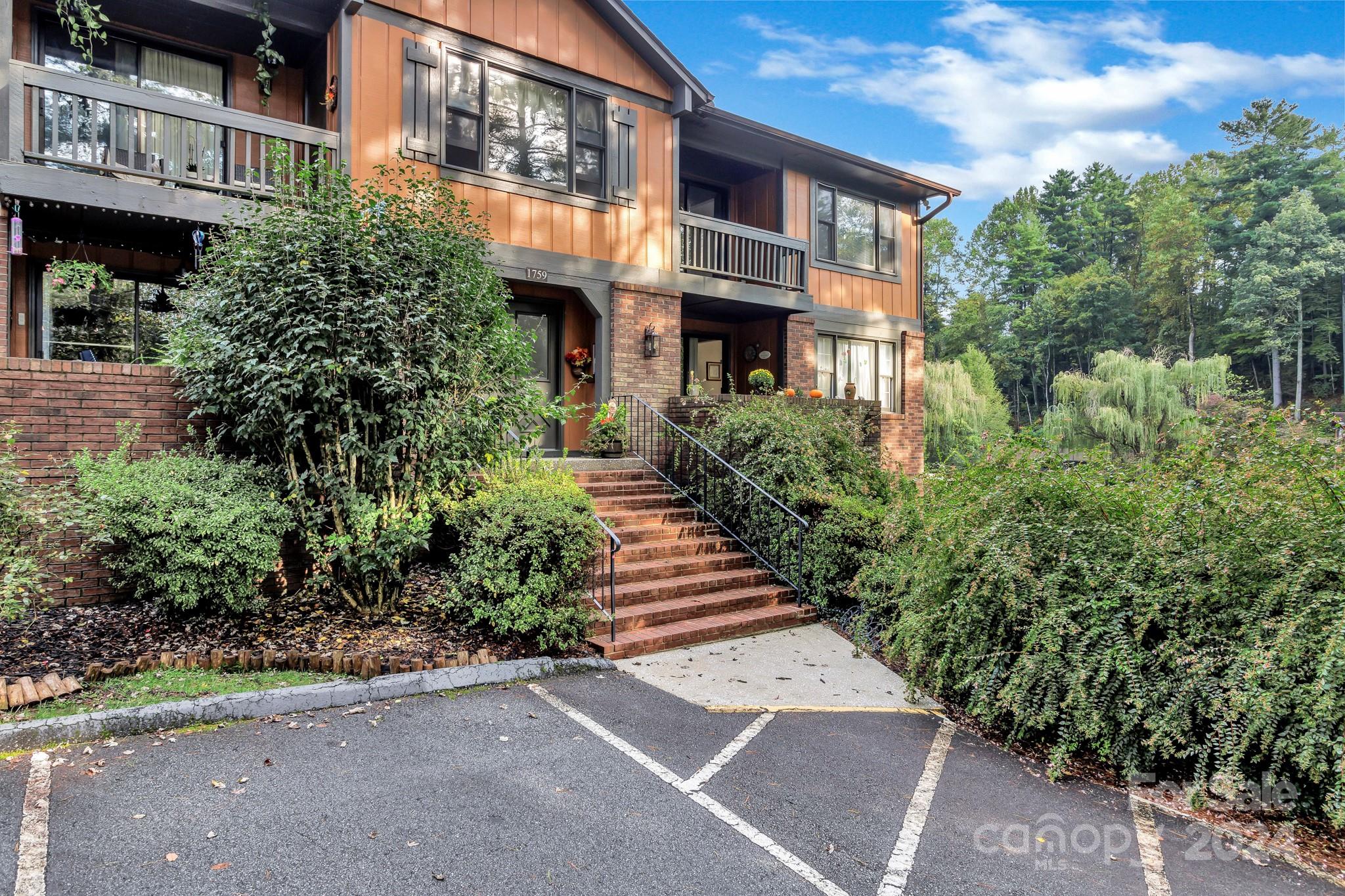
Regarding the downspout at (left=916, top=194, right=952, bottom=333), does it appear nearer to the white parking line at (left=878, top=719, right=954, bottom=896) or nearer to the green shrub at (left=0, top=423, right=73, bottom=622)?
the white parking line at (left=878, top=719, right=954, bottom=896)

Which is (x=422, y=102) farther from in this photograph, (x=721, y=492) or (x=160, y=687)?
(x=160, y=687)

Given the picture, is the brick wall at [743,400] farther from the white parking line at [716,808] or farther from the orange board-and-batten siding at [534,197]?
the white parking line at [716,808]

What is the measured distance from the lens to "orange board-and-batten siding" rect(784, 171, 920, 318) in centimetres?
1398

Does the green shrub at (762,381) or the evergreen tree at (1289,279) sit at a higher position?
the evergreen tree at (1289,279)

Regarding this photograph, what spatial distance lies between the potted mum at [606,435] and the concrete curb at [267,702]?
475 centimetres

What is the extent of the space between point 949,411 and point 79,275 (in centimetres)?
2218

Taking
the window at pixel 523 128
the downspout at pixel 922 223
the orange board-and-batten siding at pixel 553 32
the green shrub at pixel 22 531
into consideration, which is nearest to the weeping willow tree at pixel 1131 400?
the downspout at pixel 922 223

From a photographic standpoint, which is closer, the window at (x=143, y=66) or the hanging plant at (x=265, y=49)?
the hanging plant at (x=265, y=49)

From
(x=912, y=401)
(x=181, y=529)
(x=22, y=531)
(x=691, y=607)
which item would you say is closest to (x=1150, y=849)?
(x=691, y=607)

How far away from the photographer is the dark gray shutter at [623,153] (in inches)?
439

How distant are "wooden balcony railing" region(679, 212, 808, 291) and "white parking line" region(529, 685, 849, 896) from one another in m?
8.64

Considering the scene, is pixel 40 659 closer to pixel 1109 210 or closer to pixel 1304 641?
pixel 1304 641

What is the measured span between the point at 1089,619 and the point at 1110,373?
2094 cm

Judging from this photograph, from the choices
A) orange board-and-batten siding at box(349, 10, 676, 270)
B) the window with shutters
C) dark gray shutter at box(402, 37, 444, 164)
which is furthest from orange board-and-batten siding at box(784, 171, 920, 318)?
dark gray shutter at box(402, 37, 444, 164)
